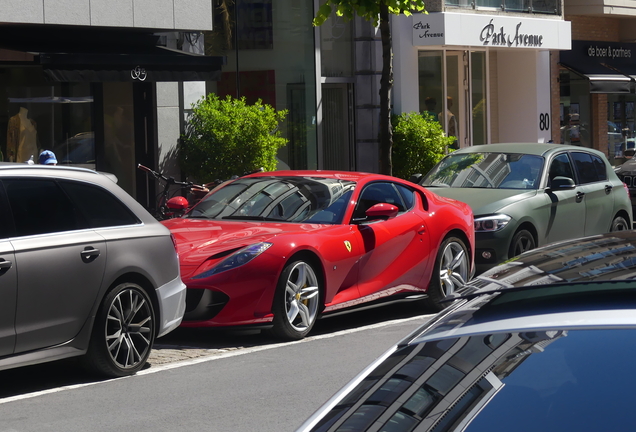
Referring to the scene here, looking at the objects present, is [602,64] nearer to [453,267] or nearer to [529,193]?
[529,193]

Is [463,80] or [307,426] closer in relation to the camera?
[307,426]

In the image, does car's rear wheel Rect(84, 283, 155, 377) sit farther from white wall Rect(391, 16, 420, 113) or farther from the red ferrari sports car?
white wall Rect(391, 16, 420, 113)

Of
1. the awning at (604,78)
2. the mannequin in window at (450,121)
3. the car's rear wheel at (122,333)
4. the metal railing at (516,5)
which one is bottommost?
the car's rear wheel at (122,333)

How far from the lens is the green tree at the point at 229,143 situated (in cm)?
1678

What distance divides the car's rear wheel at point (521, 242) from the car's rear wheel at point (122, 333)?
5558 millimetres

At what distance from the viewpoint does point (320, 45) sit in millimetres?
21312

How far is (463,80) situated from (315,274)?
17.0 meters

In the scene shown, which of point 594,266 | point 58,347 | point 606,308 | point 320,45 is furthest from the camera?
point 320,45

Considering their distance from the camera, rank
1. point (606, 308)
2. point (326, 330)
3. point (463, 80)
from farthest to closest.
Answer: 1. point (463, 80)
2. point (326, 330)
3. point (606, 308)

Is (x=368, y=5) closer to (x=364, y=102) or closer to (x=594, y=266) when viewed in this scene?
(x=364, y=102)

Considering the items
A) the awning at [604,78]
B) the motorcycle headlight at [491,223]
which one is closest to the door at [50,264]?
the motorcycle headlight at [491,223]

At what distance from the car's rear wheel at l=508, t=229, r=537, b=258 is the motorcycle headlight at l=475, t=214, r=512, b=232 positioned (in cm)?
25

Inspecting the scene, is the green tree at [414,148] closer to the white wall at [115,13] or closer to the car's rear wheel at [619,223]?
the white wall at [115,13]

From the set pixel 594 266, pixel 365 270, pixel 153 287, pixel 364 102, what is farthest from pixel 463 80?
pixel 594 266
